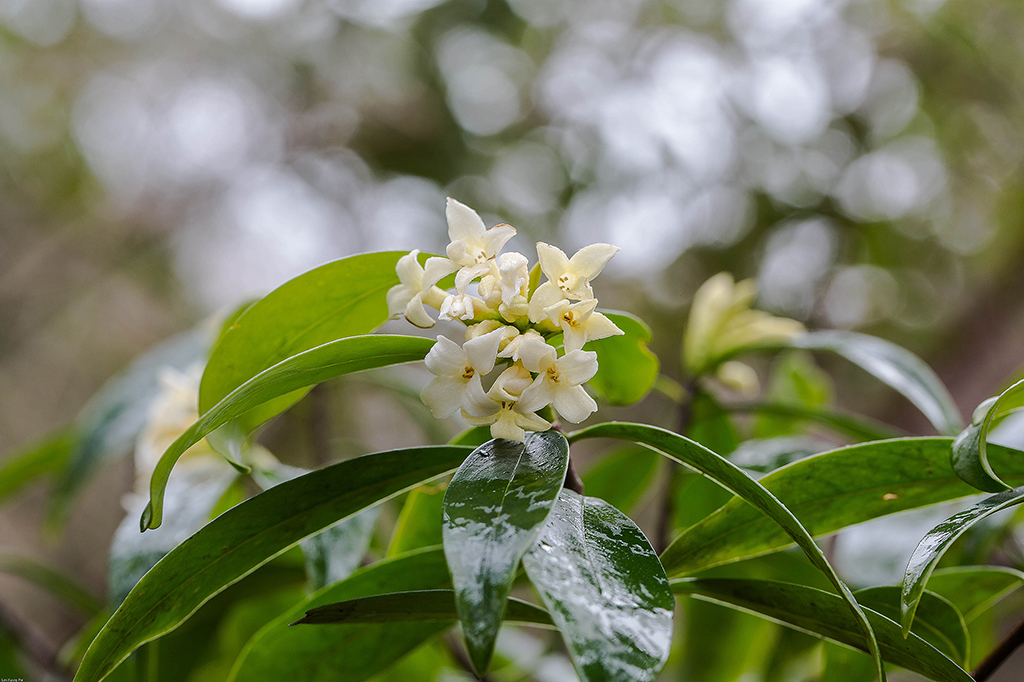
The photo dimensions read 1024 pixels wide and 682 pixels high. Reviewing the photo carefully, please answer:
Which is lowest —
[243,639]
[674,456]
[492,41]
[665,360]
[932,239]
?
[665,360]

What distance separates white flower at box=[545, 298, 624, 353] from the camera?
36 cm

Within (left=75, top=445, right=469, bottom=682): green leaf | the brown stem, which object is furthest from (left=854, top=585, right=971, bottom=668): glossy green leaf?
(left=75, top=445, right=469, bottom=682): green leaf

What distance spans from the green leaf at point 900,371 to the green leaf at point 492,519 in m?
0.38

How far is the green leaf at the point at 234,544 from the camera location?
345 millimetres

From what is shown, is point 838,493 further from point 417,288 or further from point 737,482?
point 417,288

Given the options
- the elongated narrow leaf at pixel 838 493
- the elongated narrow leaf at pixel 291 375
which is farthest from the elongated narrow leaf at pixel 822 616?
the elongated narrow leaf at pixel 291 375

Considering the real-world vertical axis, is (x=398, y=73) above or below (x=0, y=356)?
above

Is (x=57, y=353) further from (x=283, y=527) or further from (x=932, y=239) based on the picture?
(x=932, y=239)

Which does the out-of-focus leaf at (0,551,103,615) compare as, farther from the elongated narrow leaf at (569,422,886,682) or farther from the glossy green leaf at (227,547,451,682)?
the elongated narrow leaf at (569,422,886,682)

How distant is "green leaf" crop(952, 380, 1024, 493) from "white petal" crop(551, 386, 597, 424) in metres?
0.19

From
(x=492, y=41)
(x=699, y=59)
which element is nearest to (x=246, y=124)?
(x=492, y=41)

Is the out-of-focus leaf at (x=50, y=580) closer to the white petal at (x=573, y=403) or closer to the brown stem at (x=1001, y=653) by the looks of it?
the white petal at (x=573, y=403)

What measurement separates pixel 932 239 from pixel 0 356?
2860 mm

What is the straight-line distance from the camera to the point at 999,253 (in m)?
1.91
